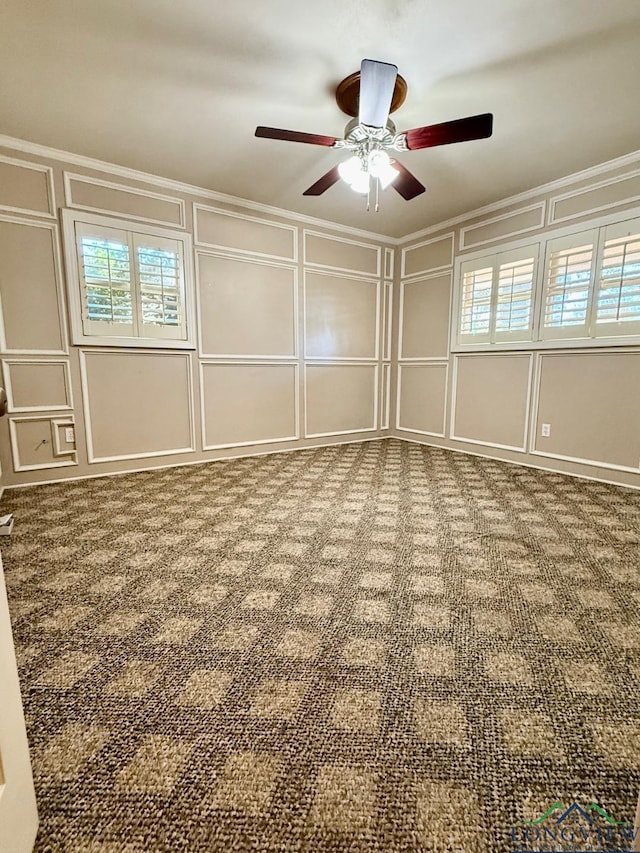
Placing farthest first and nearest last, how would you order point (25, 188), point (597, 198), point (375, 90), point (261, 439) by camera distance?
1. point (261, 439)
2. point (597, 198)
3. point (25, 188)
4. point (375, 90)

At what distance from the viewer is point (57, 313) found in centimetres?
299

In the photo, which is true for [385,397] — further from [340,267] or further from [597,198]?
[597,198]

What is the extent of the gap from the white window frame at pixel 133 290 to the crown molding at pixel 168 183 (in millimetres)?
365

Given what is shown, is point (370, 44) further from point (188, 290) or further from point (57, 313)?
point (57, 313)

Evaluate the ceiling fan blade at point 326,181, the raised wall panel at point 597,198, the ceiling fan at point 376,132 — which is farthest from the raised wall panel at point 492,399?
the ceiling fan blade at point 326,181

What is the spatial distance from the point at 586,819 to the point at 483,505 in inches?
76.6

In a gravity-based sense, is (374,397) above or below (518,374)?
below

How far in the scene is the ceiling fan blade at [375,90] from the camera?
1668mm

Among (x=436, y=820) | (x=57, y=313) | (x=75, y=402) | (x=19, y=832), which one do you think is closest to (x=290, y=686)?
(x=436, y=820)

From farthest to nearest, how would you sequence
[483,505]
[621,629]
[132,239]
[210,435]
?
[210,435], [132,239], [483,505], [621,629]

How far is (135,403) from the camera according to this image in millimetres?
3402

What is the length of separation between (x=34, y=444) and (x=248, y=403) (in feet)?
6.16

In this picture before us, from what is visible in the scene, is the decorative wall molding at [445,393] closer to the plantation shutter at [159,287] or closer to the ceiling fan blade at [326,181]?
the ceiling fan blade at [326,181]

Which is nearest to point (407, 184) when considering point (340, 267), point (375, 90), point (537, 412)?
point (375, 90)
